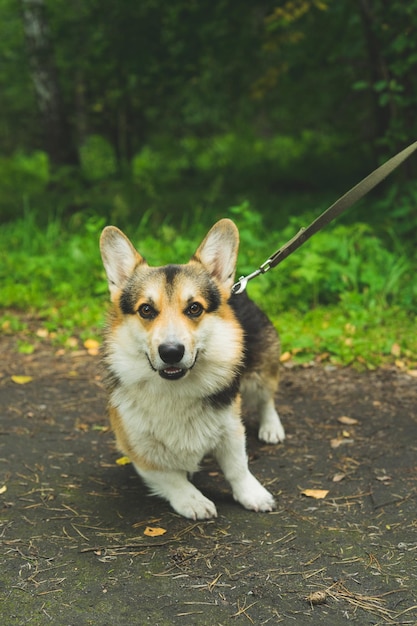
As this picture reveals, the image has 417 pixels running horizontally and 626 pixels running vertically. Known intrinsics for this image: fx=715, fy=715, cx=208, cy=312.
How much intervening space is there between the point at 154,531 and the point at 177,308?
1.05 m

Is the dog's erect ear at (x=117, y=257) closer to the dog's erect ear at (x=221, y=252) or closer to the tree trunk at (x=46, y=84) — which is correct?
the dog's erect ear at (x=221, y=252)

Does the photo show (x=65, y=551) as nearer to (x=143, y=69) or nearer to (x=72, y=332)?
(x=72, y=332)

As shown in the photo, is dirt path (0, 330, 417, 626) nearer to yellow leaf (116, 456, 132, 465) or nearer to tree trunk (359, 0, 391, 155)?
yellow leaf (116, 456, 132, 465)

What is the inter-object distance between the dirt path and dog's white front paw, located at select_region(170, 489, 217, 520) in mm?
51

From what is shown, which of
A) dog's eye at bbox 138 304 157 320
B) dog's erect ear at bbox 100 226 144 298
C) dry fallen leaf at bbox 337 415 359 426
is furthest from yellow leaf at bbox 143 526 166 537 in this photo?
dry fallen leaf at bbox 337 415 359 426

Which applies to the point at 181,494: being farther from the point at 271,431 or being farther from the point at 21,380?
the point at 21,380

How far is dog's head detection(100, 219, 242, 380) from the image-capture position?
2.99 m

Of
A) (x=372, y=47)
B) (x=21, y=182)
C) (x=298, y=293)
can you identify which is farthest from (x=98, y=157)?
(x=298, y=293)

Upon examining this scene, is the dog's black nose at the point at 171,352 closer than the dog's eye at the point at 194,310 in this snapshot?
Yes

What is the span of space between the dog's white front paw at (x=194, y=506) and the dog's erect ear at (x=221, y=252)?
1.03 metres

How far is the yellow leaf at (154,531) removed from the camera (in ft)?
10.8

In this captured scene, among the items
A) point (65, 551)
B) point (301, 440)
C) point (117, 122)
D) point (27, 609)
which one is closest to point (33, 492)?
point (65, 551)

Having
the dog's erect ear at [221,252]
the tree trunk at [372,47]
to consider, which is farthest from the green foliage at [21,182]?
the dog's erect ear at [221,252]

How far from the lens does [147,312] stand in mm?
3178
